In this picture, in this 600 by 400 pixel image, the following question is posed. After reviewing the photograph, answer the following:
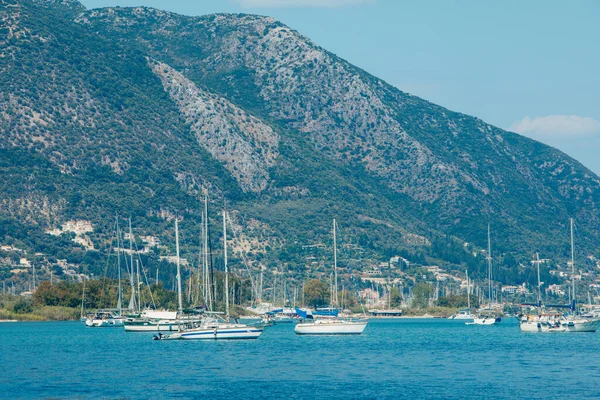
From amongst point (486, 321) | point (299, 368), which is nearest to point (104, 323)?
point (486, 321)

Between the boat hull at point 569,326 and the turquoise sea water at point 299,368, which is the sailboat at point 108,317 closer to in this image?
the turquoise sea water at point 299,368

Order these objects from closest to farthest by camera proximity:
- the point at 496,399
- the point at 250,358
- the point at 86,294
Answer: the point at 496,399, the point at 250,358, the point at 86,294

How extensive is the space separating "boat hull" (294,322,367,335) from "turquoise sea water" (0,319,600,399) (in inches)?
33.8

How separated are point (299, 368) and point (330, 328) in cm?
3377

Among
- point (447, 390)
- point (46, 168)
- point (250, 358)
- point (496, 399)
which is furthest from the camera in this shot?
point (46, 168)

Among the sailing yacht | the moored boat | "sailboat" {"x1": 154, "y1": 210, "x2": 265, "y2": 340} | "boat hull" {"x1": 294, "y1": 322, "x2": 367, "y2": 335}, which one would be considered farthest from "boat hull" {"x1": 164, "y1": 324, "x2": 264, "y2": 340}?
the moored boat

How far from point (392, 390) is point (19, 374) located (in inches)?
915

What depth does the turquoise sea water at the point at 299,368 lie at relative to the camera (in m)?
60.5

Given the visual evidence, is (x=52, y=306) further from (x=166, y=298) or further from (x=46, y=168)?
(x=46, y=168)

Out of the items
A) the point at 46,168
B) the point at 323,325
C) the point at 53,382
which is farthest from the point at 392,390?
the point at 46,168

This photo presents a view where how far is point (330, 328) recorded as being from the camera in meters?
106

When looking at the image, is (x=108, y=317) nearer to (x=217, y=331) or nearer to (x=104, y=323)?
(x=104, y=323)

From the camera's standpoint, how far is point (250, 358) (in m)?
80.3

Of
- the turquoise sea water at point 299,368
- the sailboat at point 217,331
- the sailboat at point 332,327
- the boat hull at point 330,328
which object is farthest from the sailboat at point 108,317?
the sailboat at point 217,331
